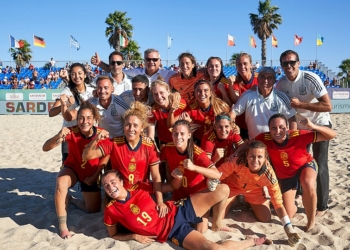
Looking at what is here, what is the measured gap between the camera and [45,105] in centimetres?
1788

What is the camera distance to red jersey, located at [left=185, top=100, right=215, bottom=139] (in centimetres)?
445

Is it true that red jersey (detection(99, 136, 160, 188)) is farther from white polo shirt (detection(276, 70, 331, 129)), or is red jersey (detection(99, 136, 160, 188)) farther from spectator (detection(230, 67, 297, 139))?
white polo shirt (detection(276, 70, 331, 129))

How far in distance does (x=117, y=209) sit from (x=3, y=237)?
136cm

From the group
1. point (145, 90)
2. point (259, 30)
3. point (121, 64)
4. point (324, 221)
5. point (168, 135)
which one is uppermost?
point (259, 30)

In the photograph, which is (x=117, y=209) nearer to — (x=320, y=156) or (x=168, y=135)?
(x=168, y=135)

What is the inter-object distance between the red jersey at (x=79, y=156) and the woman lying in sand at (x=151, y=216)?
782 mm

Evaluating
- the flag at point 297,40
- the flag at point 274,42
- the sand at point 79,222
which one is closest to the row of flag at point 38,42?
the flag at point 274,42

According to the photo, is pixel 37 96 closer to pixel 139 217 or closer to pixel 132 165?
pixel 132 165

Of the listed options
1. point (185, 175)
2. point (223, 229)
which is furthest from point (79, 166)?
point (223, 229)

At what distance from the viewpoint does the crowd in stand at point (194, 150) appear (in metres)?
3.59

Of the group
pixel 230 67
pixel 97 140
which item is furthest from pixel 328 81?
pixel 97 140

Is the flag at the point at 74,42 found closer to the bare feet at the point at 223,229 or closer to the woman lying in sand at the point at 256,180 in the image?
the woman lying in sand at the point at 256,180

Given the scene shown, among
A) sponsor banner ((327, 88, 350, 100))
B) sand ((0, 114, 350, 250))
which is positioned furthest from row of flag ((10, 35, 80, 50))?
sand ((0, 114, 350, 250))

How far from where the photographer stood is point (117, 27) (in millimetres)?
36906
